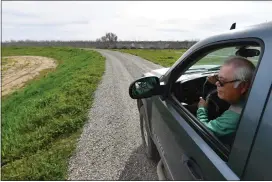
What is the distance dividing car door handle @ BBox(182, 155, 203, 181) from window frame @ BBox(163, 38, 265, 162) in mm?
145

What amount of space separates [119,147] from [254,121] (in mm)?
3862

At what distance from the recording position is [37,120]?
23.4 feet

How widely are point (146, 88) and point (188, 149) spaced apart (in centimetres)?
116

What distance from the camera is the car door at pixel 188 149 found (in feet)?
4.84

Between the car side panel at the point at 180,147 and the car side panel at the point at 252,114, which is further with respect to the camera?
the car side panel at the point at 180,147

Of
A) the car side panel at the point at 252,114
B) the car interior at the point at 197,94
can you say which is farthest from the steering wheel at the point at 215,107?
the car side panel at the point at 252,114

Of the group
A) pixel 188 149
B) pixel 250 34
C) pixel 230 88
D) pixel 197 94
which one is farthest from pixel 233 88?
pixel 197 94

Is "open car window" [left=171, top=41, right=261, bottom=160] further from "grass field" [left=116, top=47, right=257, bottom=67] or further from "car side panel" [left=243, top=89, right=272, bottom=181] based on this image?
"car side panel" [left=243, top=89, right=272, bottom=181]

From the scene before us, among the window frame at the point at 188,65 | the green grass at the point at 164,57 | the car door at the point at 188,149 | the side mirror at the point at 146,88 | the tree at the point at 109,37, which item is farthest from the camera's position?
the tree at the point at 109,37

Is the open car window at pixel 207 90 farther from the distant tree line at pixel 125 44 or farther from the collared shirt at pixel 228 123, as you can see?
the distant tree line at pixel 125 44

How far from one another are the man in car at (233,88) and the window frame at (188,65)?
7 centimetres

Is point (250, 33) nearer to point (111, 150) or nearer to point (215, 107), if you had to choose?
point (215, 107)

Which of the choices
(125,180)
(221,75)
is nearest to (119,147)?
(125,180)

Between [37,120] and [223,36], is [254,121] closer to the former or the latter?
[223,36]
